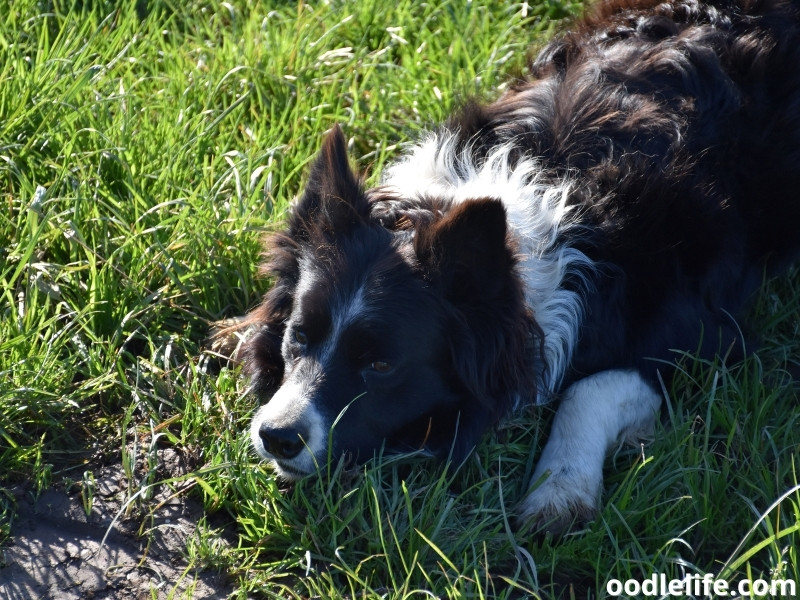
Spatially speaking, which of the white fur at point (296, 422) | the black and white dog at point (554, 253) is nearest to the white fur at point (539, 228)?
the black and white dog at point (554, 253)

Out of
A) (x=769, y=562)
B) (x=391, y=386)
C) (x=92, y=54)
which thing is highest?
(x=92, y=54)

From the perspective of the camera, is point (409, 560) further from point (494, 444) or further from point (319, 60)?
point (319, 60)

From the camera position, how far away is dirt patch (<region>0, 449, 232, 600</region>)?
118 inches

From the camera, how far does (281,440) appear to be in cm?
304

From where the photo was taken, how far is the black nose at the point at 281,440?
9.95 feet

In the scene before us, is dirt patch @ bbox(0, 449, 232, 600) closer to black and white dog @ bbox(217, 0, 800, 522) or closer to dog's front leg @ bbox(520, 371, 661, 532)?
black and white dog @ bbox(217, 0, 800, 522)

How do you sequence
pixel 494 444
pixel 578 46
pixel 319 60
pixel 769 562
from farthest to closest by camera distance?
pixel 319 60
pixel 578 46
pixel 494 444
pixel 769 562

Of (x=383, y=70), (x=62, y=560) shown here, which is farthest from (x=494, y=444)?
(x=383, y=70)

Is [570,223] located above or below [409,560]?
above

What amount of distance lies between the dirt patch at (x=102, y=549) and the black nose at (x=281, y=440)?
1.35ft

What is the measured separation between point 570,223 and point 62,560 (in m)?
2.10

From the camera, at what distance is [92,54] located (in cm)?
476

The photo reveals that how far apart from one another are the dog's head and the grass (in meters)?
0.16

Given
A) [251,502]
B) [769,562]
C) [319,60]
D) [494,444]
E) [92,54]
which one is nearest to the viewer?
[769,562]
